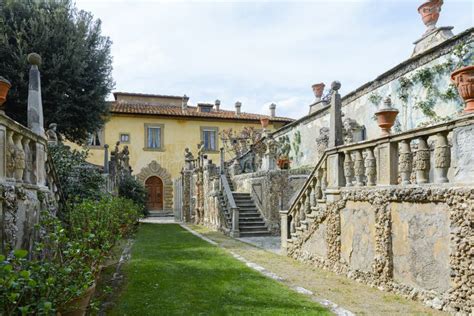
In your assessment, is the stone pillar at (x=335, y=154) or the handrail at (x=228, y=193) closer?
the stone pillar at (x=335, y=154)

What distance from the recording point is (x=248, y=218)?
1440cm

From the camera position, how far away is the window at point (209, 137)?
30.5 m

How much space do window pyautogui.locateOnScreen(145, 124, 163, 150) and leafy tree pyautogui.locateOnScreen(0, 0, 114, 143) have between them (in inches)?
466

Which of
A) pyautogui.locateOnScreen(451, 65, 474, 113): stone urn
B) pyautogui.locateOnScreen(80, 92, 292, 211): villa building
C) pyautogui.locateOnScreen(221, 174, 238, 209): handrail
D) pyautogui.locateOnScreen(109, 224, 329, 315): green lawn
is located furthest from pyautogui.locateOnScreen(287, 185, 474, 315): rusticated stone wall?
pyautogui.locateOnScreen(80, 92, 292, 211): villa building

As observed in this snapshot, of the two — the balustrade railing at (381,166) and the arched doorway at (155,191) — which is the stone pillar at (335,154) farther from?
the arched doorway at (155,191)

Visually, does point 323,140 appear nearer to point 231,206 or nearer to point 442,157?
point 231,206

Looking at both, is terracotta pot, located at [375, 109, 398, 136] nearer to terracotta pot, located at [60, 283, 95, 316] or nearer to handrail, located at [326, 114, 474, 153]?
handrail, located at [326, 114, 474, 153]

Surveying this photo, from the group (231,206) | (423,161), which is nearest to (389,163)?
(423,161)

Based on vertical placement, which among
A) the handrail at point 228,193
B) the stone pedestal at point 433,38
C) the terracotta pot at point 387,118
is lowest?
the handrail at point 228,193

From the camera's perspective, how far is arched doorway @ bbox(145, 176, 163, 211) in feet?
96.6

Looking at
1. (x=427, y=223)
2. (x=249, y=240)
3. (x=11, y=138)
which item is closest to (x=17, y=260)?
(x=11, y=138)

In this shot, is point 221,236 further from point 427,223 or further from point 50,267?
point 50,267

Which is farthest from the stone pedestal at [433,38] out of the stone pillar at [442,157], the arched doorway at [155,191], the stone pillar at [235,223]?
the arched doorway at [155,191]

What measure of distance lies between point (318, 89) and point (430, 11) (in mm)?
8020
